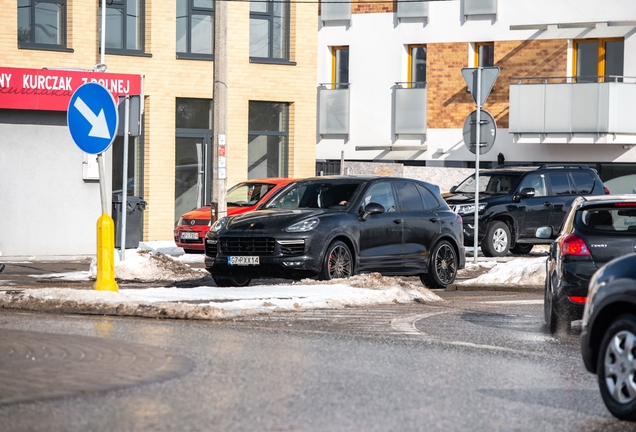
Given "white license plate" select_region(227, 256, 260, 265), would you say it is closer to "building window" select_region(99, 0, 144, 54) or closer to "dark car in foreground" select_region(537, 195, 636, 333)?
"dark car in foreground" select_region(537, 195, 636, 333)

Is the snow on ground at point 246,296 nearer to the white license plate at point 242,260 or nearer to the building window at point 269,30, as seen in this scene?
the white license plate at point 242,260

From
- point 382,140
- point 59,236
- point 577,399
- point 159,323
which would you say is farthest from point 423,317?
point 382,140

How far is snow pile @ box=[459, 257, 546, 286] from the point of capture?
17.5m

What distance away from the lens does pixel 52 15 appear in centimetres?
2952

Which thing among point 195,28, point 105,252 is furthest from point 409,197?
point 195,28

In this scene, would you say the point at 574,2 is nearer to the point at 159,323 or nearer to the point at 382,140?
the point at 382,140

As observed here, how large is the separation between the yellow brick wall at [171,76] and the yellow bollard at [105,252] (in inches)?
651

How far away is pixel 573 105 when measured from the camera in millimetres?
36750

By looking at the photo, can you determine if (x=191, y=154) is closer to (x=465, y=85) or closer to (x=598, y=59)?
(x=465, y=85)

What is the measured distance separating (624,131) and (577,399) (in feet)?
98.1

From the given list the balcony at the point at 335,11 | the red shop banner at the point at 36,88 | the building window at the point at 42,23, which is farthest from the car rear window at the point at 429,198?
the balcony at the point at 335,11

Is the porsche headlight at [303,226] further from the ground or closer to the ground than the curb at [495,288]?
further from the ground

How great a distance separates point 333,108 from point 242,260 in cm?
2608

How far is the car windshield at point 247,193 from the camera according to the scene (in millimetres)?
24870
